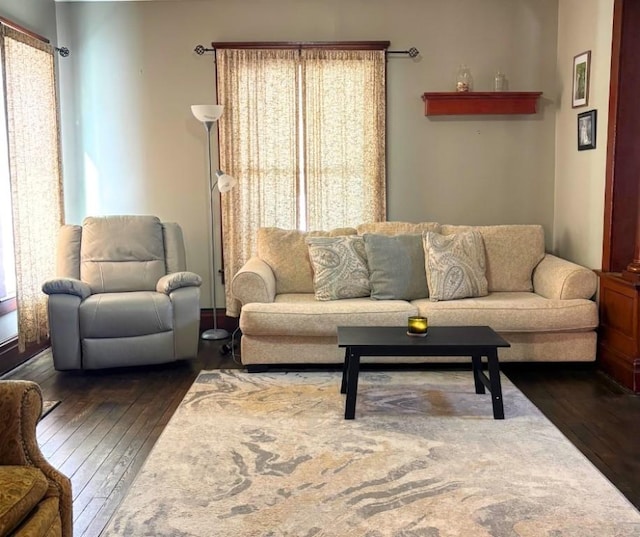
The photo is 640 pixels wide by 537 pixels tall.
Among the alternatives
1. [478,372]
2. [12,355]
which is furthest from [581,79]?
[12,355]

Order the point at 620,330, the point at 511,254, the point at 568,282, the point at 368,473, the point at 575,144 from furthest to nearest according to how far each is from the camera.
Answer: the point at 575,144
the point at 511,254
the point at 568,282
the point at 620,330
the point at 368,473

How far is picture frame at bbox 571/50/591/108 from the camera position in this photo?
454 cm

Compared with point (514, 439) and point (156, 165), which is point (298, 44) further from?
point (514, 439)

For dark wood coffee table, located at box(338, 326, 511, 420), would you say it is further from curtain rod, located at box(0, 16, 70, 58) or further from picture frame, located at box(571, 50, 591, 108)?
curtain rod, located at box(0, 16, 70, 58)

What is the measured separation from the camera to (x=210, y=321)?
543cm

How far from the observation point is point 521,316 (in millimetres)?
4082

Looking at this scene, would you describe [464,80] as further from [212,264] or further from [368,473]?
[368,473]

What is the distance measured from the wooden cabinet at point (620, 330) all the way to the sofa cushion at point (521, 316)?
0.12m

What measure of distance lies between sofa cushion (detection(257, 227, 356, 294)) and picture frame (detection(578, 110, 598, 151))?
5.62 feet

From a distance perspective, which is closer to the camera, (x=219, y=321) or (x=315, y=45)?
(x=315, y=45)

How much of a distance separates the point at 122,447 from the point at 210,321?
2388 mm

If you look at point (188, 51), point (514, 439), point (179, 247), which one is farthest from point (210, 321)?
point (514, 439)

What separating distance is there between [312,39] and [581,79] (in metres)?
1.99

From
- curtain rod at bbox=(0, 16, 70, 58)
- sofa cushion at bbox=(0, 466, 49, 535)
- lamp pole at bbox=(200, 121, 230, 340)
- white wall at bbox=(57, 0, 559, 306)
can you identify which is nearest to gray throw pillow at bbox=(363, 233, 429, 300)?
white wall at bbox=(57, 0, 559, 306)
